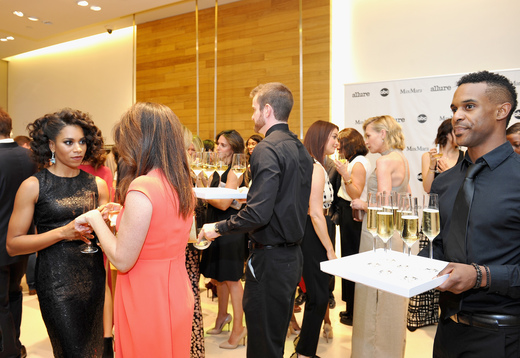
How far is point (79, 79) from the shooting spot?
9.58 m

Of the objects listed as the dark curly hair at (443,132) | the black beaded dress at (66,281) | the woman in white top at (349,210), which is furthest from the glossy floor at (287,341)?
the dark curly hair at (443,132)

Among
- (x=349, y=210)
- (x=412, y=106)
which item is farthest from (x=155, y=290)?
(x=412, y=106)

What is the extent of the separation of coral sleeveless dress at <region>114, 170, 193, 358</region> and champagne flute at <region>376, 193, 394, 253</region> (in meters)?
0.84

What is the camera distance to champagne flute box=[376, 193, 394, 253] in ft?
5.59

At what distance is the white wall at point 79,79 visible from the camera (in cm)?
876

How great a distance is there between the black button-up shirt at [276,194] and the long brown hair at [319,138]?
928 mm

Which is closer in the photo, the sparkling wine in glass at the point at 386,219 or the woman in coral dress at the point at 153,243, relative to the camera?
the woman in coral dress at the point at 153,243

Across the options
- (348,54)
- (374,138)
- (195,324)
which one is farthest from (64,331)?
(348,54)

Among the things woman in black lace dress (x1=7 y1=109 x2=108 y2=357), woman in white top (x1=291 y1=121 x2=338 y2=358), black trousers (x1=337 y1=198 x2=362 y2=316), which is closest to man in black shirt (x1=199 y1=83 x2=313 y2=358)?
woman in white top (x1=291 y1=121 x2=338 y2=358)

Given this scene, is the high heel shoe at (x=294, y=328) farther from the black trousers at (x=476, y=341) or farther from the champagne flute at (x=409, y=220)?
the champagne flute at (x=409, y=220)

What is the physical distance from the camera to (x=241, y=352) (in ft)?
11.4

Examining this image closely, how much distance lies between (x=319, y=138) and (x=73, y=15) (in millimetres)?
6818

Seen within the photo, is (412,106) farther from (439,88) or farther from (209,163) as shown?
(209,163)

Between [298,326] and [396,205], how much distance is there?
8.41ft
